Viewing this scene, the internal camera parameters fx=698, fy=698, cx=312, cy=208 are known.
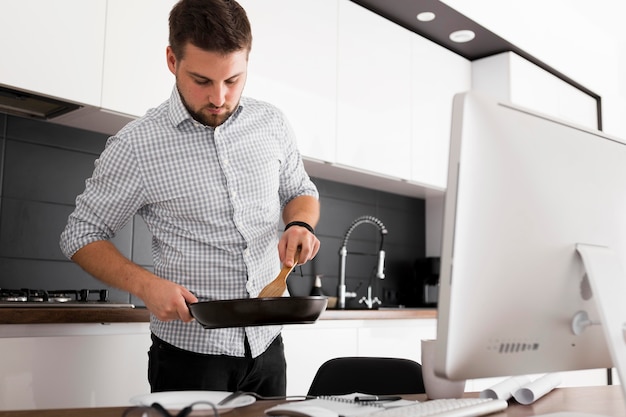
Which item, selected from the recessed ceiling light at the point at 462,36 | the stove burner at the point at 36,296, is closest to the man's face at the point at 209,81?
the stove burner at the point at 36,296

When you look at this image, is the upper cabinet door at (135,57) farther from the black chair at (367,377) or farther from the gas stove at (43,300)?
the black chair at (367,377)

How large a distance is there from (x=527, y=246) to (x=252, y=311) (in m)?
0.50

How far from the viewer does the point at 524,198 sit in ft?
3.20

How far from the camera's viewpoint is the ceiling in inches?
135

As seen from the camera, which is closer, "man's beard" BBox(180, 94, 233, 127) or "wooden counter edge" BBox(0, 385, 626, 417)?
"wooden counter edge" BBox(0, 385, 626, 417)

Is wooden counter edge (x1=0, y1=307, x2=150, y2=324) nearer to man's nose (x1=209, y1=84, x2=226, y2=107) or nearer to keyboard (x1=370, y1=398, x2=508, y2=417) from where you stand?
man's nose (x1=209, y1=84, x2=226, y2=107)

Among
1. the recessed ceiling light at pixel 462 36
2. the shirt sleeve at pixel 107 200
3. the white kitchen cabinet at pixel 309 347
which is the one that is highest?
the recessed ceiling light at pixel 462 36

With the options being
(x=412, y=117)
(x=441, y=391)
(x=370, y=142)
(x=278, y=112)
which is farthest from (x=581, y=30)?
(x=441, y=391)

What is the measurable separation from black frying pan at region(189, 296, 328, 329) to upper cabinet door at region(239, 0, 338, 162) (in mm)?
1630

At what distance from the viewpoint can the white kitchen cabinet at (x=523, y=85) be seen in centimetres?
404

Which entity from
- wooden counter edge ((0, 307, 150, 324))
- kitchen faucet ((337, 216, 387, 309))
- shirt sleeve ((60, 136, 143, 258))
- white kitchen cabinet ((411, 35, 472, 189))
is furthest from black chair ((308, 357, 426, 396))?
white kitchen cabinet ((411, 35, 472, 189))

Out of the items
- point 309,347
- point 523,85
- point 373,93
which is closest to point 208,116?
point 309,347

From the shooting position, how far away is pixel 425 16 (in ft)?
11.7

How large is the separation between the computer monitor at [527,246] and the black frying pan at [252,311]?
41cm
